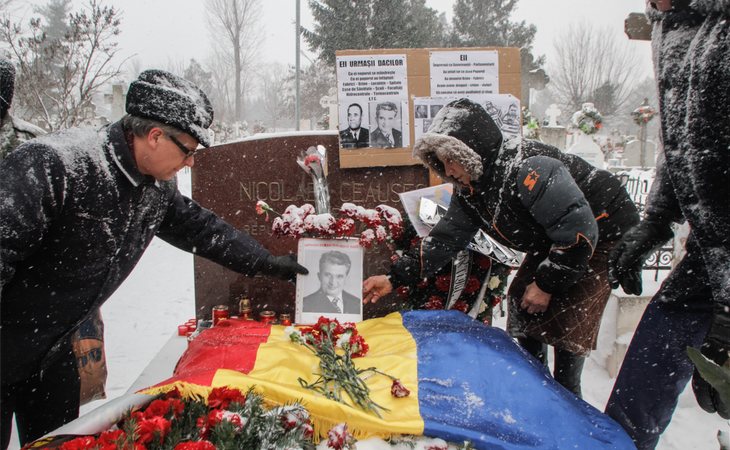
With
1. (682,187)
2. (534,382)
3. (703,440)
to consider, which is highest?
(682,187)

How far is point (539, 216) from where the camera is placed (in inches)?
86.2

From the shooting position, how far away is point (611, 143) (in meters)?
18.8

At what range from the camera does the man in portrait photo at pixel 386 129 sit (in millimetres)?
3498

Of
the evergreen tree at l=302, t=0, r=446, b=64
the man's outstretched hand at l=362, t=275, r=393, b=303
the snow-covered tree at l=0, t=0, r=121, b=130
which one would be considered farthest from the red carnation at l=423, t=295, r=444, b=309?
the evergreen tree at l=302, t=0, r=446, b=64

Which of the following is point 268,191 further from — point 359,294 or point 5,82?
point 5,82

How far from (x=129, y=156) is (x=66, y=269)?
0.47 metres

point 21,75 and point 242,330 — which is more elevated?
point 21,75

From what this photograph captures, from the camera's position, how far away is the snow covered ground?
3045 mm

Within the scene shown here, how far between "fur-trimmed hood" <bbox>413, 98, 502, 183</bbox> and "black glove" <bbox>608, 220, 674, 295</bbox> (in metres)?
0.69

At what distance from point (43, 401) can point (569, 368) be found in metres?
2.47

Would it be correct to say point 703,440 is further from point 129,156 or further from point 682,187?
point 129,156

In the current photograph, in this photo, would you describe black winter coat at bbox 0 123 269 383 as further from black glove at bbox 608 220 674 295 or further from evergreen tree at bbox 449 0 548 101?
evergreen tree at bbox 449 0 548 101

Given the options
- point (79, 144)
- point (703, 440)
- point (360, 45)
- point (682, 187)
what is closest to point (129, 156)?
point (79, 144)

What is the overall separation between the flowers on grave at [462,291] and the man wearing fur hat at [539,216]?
0.37 metres
